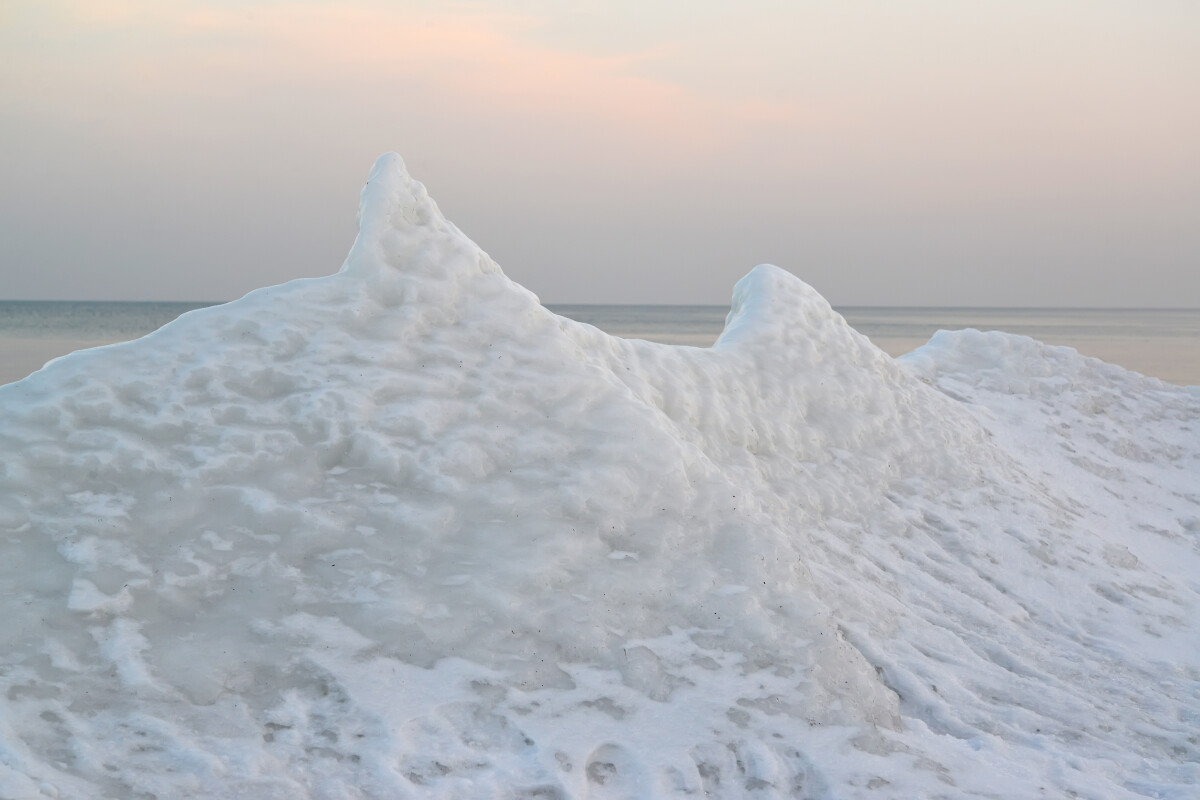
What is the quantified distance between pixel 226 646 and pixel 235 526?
0.80 metres

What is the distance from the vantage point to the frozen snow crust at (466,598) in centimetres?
519

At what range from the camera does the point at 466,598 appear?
5.93m

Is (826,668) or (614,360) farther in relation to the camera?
(614,360)

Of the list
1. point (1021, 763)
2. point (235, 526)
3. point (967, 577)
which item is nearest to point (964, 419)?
point (967, 577)

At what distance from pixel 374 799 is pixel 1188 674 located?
6.80 m

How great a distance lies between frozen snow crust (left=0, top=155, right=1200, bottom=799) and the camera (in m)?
5.19

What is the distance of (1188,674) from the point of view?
26.8 feet

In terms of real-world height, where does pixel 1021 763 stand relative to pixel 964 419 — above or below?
below

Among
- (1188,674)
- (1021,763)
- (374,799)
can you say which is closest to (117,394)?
(374,799)

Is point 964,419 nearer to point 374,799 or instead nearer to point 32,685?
point 374,799

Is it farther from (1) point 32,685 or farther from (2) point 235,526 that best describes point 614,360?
(1) point 32,685

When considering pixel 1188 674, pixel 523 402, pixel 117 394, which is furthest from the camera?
pixel 1188 674

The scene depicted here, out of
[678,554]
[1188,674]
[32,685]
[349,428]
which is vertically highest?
[349,428]

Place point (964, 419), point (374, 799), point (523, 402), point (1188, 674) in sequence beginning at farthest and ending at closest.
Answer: point (964, 419)
point (1188, 674)
point (523, 402)
point (374, 799)
